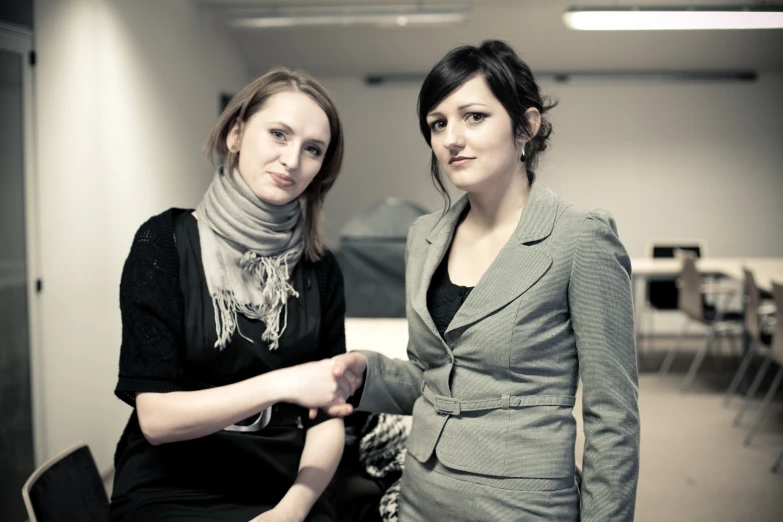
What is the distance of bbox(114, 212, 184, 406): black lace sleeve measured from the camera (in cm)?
136

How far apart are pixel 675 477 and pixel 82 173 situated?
352cm

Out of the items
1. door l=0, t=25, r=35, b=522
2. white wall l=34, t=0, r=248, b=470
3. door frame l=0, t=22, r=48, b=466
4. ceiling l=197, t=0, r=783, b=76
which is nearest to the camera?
door l=0, t=25, r=35, b=522

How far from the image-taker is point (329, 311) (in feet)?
5.27

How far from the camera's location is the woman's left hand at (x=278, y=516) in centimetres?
138

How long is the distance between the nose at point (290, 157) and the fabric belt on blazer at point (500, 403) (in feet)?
1.85

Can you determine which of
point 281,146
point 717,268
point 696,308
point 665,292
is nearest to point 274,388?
point 281,146

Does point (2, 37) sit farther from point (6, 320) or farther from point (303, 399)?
point (303, 399)

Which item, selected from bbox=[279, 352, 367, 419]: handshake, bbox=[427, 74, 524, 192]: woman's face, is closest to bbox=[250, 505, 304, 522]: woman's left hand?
bbox=[279, 352, 367, 419]: handshake

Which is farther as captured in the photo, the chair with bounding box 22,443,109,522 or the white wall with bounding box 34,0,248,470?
the white wall with bounding box 34,0,248,470

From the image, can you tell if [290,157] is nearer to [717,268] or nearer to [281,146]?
[281,146]

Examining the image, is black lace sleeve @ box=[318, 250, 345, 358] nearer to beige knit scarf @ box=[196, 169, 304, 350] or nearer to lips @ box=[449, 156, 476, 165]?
beige knit scarf @ box=[196, 169, 304, 350]

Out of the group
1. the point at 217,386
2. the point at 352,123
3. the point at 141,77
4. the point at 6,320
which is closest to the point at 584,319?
the point at 217,386

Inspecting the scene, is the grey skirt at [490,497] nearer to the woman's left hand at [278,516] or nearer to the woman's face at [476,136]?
the woman's left hand at [278,516]

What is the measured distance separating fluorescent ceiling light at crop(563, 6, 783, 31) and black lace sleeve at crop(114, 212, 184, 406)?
4.41 meters
